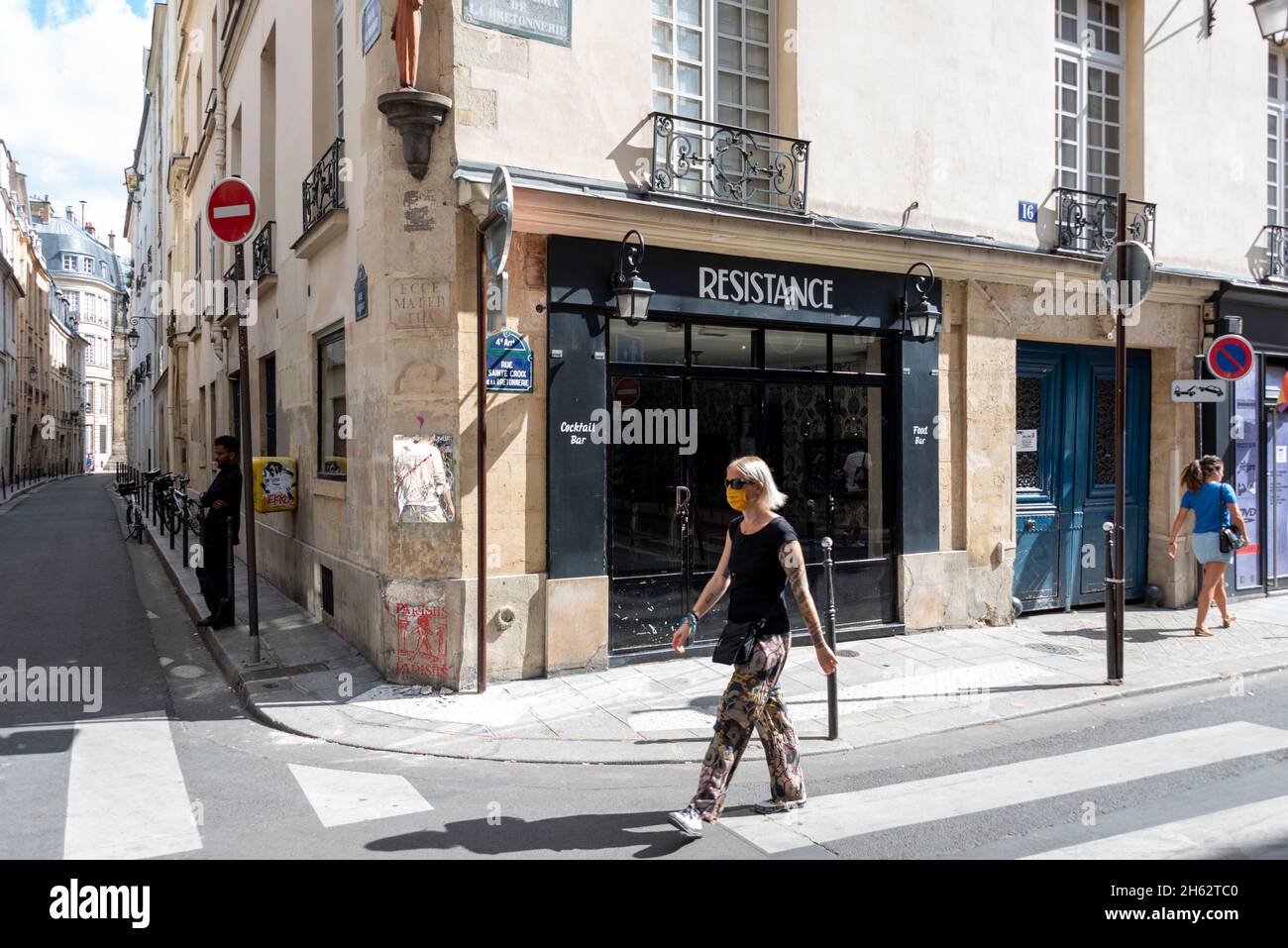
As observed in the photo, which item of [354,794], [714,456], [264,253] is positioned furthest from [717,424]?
[264,253]

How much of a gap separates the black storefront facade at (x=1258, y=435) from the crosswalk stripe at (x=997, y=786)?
6.15 metres

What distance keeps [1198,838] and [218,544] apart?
8.77 meters

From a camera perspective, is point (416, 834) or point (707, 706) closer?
point (416, 834)

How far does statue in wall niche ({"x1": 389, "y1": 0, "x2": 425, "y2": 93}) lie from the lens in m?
6.86

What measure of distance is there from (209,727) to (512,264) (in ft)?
13.4

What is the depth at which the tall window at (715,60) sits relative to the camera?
27.1 feet

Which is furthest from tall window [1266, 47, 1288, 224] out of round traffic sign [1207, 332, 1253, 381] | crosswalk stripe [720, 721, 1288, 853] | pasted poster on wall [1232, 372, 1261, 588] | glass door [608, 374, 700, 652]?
glass door [608, 374, 700, 652]

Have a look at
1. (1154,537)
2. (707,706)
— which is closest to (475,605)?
(707,706)

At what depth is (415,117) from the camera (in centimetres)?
691

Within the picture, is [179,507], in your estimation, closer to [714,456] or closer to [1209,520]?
[714,456]

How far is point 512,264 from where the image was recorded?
24.0 ft

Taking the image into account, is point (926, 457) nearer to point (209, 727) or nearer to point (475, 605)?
point (475, 605)

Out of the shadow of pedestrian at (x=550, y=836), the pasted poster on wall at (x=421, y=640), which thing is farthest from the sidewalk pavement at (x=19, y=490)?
the shadow of pedestrian at (x=550, y=836)

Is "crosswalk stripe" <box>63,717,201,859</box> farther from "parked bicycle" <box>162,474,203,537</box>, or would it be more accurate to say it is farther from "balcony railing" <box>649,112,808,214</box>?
"parked bicycle" <box>162,474,203,537</box>
